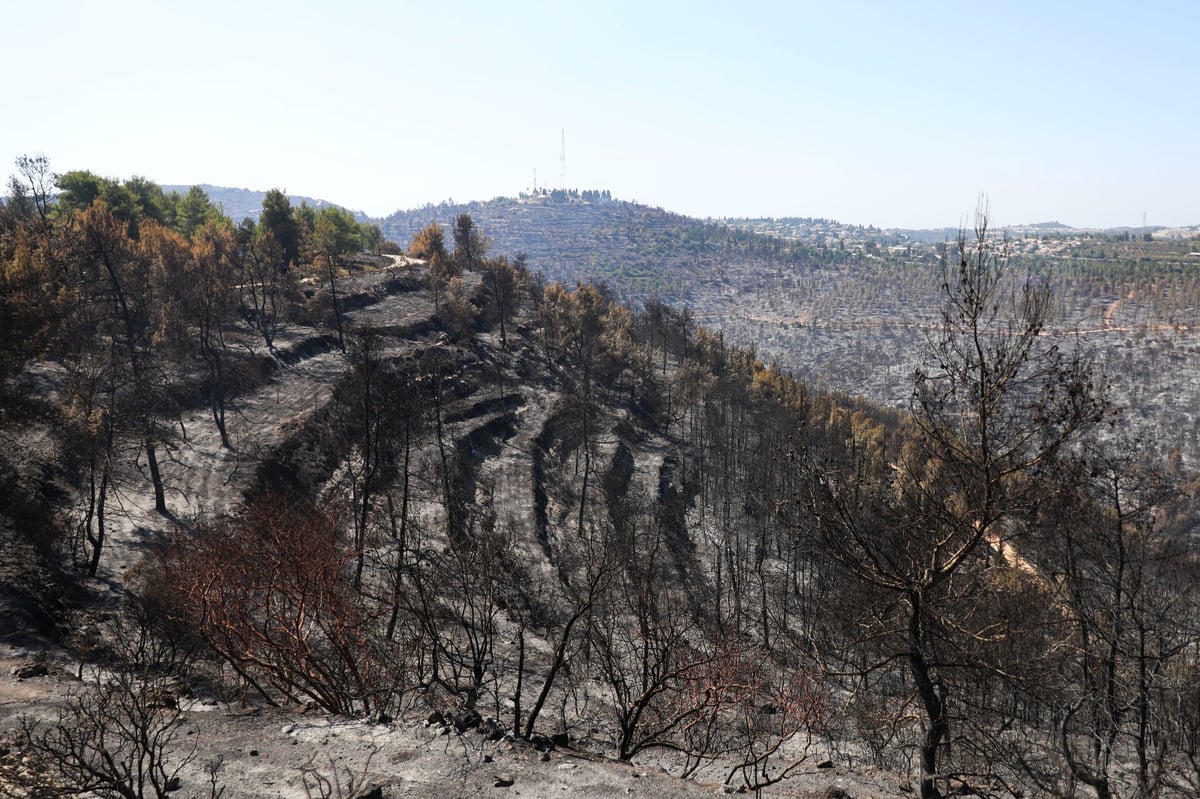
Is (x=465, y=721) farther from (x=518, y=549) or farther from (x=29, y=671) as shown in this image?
(x=518, y=549)

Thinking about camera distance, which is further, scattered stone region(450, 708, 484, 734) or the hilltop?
scattered stone region(450, 708, 484, 734)

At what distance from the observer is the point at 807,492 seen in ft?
36.4

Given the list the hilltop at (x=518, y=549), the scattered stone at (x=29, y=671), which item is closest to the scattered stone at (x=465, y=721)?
the hilltop at (x=518, y=549)

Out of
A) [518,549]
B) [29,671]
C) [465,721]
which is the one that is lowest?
[518,549]

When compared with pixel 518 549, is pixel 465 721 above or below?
above

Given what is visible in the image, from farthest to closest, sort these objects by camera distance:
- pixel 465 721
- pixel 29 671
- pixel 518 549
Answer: pixel 518 549 < pixel 29 671 < pixel 465 721

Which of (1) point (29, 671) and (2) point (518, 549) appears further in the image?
(2) point (518, 549)

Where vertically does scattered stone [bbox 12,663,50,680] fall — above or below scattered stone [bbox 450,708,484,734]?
below

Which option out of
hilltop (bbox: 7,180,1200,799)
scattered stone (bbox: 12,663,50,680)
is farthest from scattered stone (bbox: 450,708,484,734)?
scattered stone (bbox: 12,663,50,680)

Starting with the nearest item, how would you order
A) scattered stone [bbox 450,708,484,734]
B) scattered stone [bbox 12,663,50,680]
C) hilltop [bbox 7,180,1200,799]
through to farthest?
hilltop [bbox 7,180,1200,799] → scattered stone [bbox 450,708,484,734] → scattered stone [bbox 12,663,50,680]

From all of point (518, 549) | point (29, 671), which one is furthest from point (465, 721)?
point (518, 549)

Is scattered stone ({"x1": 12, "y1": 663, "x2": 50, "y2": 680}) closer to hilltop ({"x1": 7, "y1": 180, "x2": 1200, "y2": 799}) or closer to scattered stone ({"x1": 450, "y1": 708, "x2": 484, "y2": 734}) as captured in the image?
hilltop ({"x1": 7, "y1": 180, "x2": 1200, "y2": 799})

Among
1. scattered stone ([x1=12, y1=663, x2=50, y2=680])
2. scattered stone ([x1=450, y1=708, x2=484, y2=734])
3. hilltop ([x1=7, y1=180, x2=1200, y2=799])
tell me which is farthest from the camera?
scattered stone ([x1=12, y1=663, x2=50, y2=680])

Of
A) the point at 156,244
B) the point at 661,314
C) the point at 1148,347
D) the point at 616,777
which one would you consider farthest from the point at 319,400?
the point at 1148,347
